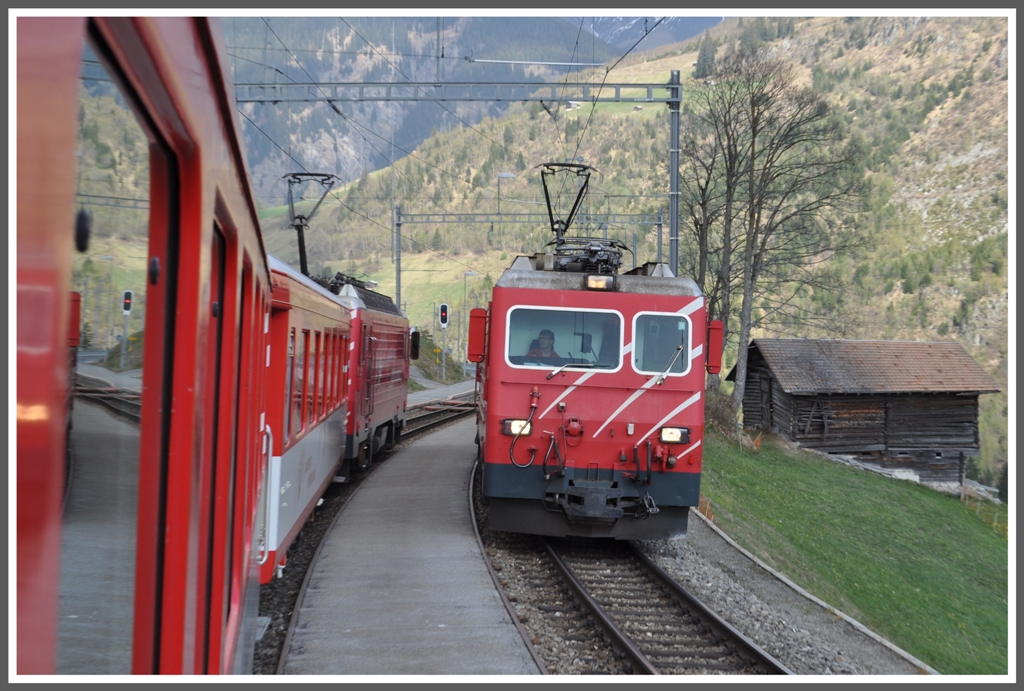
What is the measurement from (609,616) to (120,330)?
671cm

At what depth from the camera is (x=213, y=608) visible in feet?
9.35

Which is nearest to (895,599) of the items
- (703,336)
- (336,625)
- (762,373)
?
(703,336)

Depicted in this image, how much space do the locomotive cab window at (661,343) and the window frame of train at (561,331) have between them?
21 centimetres

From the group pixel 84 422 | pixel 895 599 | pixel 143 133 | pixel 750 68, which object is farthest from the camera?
pixel 750 68

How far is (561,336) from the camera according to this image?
9336mm

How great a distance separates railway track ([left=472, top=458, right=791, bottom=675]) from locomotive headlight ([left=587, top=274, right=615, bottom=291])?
2.89m

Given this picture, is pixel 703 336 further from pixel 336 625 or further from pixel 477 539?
pixel 336 625

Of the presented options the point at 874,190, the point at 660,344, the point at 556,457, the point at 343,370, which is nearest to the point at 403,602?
the point at 556,457

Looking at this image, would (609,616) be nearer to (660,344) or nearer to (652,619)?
(652,619)

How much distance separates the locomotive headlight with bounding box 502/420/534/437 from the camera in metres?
9.20

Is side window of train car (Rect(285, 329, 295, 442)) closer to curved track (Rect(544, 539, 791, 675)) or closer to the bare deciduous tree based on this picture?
curved track (Rect(544, 539, 791, 675))

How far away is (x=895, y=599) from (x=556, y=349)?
8.74 m

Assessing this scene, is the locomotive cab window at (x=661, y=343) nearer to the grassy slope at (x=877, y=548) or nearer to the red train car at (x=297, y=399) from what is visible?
the red train car at (x=297, y=399)

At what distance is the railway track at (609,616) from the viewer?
21.1 feet
